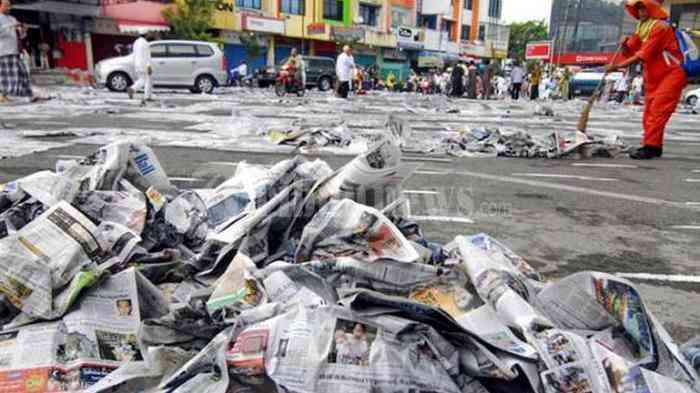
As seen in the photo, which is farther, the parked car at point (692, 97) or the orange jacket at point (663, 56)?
the parked car at point (692, 97)

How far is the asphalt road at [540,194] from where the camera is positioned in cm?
267

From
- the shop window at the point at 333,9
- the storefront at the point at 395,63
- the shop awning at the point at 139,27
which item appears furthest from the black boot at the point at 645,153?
the storefront at the point at 395,63

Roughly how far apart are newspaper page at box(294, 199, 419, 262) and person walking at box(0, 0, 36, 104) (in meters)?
8.98

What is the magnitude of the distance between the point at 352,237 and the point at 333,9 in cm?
3657

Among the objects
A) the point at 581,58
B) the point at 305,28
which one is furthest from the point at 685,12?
the point at 305,28

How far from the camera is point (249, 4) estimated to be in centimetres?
3150

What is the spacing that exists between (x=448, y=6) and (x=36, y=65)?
32.9 m

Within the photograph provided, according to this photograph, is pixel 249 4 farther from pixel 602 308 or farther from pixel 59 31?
pixel 602 308

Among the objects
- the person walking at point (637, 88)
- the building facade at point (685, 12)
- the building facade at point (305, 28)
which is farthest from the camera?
the building facade at point (685, 12)

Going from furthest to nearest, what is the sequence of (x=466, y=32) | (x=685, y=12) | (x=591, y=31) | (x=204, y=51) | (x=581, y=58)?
(x=591, y=31) < (x=466, y=32) < (x=581, y=58) < (x=685, y=12) < (x=204, y=51)

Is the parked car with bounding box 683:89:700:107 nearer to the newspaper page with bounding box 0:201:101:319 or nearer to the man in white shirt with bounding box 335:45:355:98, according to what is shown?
the man in white shirt with bounding box 335:45:355:98

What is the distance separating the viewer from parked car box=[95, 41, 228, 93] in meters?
15.6

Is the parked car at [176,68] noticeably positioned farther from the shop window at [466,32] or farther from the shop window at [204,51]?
the shop window at [466,32]

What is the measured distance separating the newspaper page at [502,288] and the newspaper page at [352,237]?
0.69 feet
